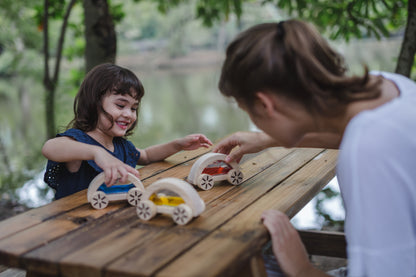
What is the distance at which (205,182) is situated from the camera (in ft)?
5.82

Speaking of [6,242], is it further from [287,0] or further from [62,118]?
[62,118]

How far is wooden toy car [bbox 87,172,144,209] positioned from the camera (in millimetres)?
1576

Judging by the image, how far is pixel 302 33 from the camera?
4.18 ft

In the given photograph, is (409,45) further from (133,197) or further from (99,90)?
(133,197)

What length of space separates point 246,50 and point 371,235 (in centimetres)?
63

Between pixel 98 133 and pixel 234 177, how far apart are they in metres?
0.83

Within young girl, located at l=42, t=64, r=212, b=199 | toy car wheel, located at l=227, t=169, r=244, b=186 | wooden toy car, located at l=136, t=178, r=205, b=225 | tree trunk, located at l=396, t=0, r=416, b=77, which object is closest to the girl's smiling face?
young girl, located at l=42, t=64, r=212, b=199

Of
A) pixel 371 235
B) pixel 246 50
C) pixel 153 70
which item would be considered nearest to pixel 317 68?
pixel 246 50

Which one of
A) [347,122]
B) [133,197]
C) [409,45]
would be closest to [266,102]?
[347,122]

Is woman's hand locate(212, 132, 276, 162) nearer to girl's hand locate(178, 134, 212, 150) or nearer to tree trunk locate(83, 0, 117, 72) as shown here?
girl's hand locate(178, 134, 212, 150)

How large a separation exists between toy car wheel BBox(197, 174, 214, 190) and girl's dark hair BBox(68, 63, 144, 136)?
660mm

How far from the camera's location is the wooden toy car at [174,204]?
53.7 inches

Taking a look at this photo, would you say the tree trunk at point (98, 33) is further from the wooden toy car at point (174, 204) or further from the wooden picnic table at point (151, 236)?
the wooden toy car at point (174, 204)

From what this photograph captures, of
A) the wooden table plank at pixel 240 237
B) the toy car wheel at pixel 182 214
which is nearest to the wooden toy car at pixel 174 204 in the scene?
the toy car wheel at pixel 182 214
